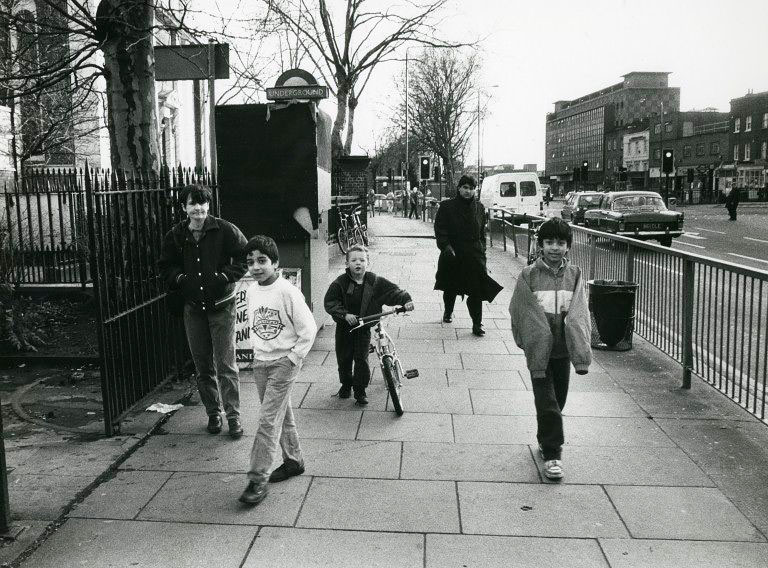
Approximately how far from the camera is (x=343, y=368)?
248 inches

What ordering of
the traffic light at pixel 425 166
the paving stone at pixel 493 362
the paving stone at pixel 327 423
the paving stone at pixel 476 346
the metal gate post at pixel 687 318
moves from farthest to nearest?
1. the traffic light at pixel 425 166
2. the paving stone at pixel 476 346
3. the paving stone at pixel 493 362
4. the metal gate post at pixel 687 318
5. the paving stone at pixel 327 423

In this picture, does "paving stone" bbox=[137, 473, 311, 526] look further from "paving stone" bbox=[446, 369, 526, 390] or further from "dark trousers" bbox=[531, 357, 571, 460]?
"paving stone" bbox=[446, 369, 526, 390]

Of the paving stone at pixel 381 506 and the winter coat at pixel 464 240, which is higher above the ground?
the winter coat at pixel 464 240

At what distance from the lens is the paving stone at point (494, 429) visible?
5.36 metres

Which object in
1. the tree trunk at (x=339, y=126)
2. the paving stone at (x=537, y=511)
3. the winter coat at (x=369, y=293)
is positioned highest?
the tree trunk at (x=339, y=126)

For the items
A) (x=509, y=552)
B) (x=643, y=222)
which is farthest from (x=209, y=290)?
(x=643, y=222)

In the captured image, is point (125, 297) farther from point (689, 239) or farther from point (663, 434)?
point (689, 239)

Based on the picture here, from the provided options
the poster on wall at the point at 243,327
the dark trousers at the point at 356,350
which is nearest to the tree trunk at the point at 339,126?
the poster on wall at the point at 243,327

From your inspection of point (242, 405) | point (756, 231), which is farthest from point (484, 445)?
point (756, 231)

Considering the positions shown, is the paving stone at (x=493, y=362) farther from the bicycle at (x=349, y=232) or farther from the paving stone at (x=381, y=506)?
the bicycle at (x=349, y=232)

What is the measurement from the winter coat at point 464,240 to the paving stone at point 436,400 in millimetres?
2418

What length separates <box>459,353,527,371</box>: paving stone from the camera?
24.8 ft

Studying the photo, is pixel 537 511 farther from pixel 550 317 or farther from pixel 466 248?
pixel 466 248

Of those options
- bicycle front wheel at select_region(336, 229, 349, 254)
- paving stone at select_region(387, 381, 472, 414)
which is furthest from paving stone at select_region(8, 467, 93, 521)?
bicycle front wheel at select_region(336, 229, 349, 254)
